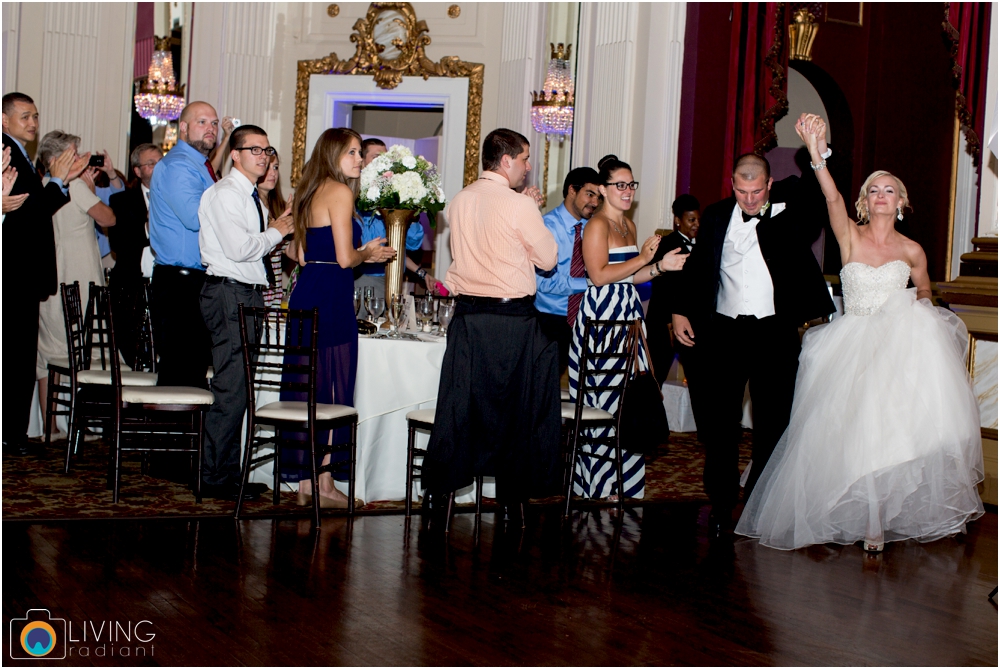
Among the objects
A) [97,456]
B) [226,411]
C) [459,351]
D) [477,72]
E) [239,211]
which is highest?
[477,72]

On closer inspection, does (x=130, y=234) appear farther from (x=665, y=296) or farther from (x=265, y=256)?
(x=665, y=296)

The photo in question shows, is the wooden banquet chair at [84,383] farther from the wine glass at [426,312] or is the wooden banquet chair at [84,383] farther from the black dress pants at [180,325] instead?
the wine glass at [426,312]

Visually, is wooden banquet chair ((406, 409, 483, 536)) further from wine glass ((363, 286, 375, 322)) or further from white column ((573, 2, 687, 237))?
white column ((573, 2, 687, 237))

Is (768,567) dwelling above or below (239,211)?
below

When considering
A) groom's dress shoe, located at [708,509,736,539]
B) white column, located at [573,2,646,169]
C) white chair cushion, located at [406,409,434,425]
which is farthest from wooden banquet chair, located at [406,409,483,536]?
white column, located at [573,2,646,169]

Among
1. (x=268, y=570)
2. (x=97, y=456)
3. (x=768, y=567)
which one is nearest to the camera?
(x=268, y=570)

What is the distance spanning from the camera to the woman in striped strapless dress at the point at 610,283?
185 inches

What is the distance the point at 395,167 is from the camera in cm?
492

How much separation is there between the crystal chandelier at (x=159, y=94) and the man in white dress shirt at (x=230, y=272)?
5.39 m

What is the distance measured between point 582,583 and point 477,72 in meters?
6.55

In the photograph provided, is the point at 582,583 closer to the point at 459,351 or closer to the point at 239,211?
the point at 459,351

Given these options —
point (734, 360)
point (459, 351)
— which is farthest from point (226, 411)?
point (734, 360)

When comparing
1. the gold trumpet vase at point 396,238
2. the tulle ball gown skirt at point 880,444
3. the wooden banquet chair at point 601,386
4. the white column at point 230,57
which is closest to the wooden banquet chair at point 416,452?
the wooden banquet chair at point 601,386

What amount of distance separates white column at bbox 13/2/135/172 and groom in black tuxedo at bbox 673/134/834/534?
590 cm
